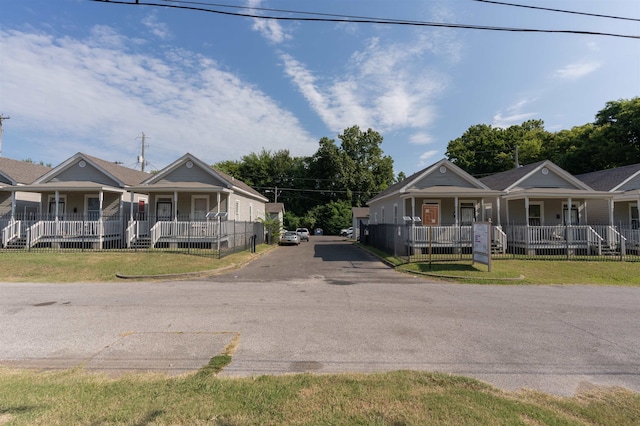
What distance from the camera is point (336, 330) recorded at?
21.0ft

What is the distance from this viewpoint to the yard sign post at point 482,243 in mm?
13953

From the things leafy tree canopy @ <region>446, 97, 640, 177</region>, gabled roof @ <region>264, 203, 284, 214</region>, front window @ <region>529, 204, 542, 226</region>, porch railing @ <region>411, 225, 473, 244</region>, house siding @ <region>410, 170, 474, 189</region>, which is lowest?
porch railing @ <region>411, 225, 473, 244</region>

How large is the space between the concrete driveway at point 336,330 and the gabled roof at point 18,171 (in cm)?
1693

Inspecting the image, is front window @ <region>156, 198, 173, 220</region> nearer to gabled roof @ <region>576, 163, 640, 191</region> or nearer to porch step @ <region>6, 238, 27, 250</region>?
porch step @ <region>6, 238, 27, 250</region>

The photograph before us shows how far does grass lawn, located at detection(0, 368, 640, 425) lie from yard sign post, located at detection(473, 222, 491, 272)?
1049 centimetres

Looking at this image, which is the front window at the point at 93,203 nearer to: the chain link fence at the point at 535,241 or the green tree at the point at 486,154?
the chain link fence at the point at 535,241

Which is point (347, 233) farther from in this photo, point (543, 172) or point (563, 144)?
point (563, 144)

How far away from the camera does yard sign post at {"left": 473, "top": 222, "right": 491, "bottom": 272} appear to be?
13953mm

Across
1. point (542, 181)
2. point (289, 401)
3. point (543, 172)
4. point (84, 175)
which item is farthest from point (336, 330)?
point (84, 175)

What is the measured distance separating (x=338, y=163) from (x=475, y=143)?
67.9 ft

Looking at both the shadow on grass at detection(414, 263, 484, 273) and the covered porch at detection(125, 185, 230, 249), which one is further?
the covered porch at detection(125, 185, 230, 249)

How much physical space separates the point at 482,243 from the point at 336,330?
34.9ft

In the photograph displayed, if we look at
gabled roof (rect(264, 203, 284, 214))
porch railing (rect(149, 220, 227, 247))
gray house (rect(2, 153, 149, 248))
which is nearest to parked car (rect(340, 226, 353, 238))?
gabled roof (rect(264, 203, 284, 214))

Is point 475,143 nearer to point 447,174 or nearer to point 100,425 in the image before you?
point 447,174
